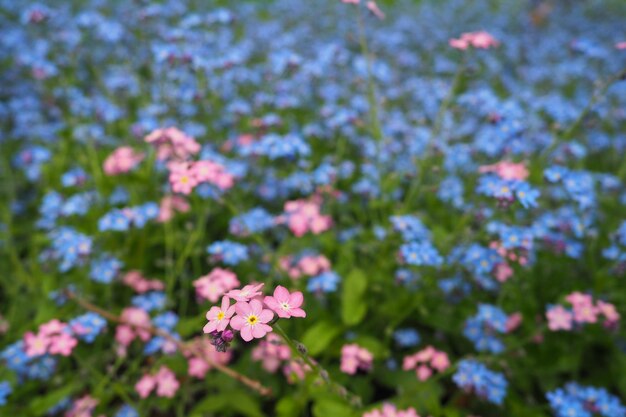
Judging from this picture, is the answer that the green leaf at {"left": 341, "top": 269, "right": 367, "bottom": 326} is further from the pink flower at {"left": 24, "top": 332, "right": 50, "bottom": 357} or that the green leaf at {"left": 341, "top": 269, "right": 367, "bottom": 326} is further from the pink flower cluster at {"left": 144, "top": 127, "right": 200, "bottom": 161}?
the pink flower at {"left": 24, "top": 332, "right": 50, "bottom": 357}

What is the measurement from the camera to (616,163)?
15.6 feet

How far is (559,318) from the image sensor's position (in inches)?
101

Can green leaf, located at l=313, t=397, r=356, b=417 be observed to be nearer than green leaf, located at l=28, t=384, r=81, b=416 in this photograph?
Yes

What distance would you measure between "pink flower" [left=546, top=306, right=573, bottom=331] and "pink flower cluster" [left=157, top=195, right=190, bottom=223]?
90.1 inches

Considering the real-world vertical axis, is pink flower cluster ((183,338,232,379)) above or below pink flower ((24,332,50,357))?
below

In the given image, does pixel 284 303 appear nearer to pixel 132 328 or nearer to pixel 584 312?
pixel 132 328

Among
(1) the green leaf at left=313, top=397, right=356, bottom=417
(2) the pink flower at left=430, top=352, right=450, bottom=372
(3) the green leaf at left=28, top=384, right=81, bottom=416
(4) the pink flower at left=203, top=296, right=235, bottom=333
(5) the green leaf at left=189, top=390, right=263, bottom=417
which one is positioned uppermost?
(4) the pink flower at left=203, top=296, right=235, bottom=333

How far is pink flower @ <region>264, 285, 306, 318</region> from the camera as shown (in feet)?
4.74

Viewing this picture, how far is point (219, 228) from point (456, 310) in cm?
178

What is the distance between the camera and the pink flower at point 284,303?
1.44 m

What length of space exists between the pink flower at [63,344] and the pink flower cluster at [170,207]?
101 cm

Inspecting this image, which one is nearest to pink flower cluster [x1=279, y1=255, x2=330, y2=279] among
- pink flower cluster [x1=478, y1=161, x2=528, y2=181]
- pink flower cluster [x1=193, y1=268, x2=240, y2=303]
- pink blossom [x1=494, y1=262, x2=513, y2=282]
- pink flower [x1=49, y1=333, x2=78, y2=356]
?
pink flower cluster [x1=193, y1=268, x2=240, y2=303]

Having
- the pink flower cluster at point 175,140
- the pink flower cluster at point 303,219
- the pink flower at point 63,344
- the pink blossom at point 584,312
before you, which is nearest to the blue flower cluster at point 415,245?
the pink flower cluster at point 303,219

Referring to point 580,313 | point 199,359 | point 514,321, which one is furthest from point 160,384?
point 580,313
